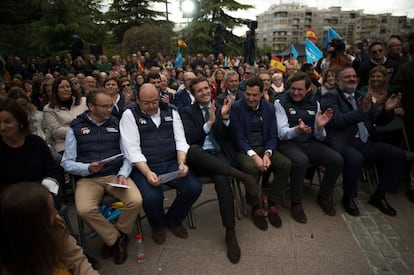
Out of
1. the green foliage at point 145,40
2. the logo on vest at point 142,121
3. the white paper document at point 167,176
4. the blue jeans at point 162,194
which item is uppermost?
the green foliage at point 145,40

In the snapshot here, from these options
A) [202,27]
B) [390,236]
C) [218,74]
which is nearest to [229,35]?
[202,27]

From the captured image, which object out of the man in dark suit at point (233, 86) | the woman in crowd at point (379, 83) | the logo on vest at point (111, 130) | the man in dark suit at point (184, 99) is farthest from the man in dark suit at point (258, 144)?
the man in dark suit at point (184, 99)

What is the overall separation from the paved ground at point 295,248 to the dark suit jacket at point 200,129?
36.3 inches

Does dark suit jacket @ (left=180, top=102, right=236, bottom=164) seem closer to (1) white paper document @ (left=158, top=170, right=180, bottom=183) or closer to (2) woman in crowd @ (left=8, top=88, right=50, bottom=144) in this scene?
(1) white paper document @ (left=158, top=170, right=180, bottom=183)

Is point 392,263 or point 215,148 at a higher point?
point 215,148

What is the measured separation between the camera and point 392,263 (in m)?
2.66

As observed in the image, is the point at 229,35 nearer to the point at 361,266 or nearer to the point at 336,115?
the point at 336,115

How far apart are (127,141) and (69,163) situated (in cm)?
64

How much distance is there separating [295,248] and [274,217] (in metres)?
0.50

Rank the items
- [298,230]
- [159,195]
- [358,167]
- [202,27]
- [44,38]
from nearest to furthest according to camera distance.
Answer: [159,195]
[298,230]
[358,167]
[44,38]
[202,27]

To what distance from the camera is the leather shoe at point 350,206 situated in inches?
138

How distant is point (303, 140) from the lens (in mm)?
3713

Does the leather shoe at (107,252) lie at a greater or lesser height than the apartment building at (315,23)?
lesser

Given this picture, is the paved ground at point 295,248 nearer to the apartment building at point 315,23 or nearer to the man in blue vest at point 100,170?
the man in blue vest at point 100,170
